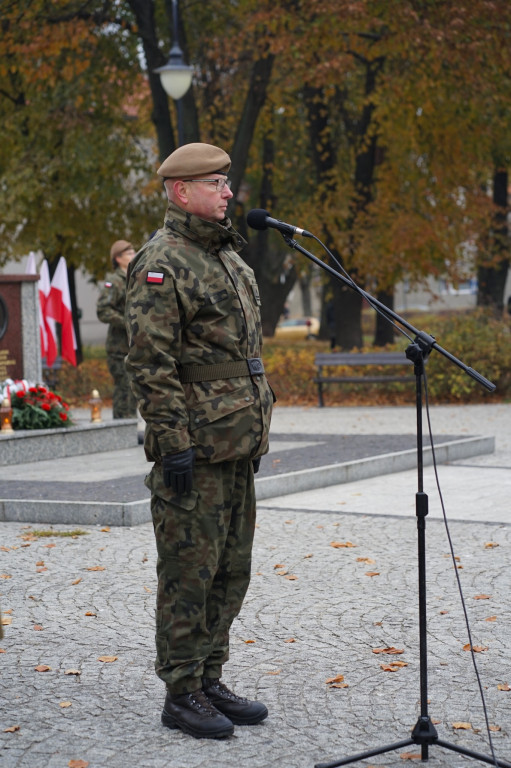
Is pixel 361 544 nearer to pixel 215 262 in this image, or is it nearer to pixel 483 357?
pixel 215 262

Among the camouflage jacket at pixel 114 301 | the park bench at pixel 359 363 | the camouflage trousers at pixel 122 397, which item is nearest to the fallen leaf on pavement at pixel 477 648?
the camouflage jacket at pixel 114 301

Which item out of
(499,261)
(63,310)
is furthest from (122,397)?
(499,261)

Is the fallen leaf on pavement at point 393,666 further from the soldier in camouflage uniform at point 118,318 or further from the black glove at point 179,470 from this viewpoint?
the soldier in camouflage uniform at point 118,318

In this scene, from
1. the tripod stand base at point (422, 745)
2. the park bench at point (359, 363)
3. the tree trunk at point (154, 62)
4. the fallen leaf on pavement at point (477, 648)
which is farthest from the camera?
the tree trunk at point (154, 62)

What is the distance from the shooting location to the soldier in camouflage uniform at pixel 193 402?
13.9 feet

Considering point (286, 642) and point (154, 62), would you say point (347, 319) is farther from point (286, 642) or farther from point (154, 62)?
point (286, 642)

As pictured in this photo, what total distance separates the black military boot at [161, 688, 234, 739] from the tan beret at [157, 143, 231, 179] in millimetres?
1928

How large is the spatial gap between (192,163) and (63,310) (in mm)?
11374

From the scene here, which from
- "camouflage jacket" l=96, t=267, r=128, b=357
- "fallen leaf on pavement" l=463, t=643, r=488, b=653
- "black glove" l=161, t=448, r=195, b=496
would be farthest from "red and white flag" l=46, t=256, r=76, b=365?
"black glove" l=161, t=448, r=195, b=496

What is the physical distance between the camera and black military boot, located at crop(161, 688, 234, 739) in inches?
169

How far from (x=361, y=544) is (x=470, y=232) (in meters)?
18.7

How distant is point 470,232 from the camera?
25.6 meters

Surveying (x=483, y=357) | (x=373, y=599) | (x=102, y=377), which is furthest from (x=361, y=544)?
(x=102, y=377)

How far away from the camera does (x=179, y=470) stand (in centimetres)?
419
